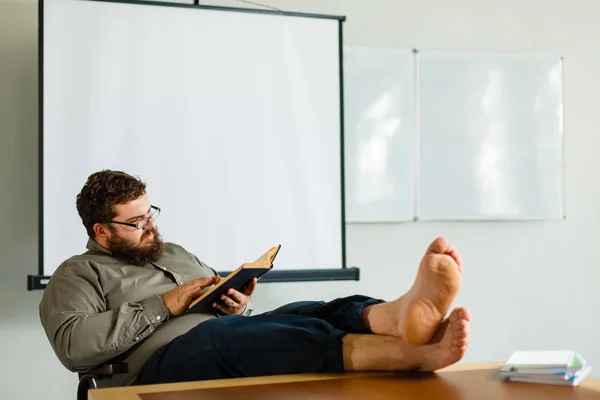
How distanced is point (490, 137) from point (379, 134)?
0.57m

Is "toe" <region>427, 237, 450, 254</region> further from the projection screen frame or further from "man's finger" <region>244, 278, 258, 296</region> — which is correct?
the projection screen frame

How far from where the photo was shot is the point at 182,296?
2363mm

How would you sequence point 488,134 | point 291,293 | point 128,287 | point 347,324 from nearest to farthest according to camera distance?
point 347,324 → point 128,287 → point 291,293 → point 488,134

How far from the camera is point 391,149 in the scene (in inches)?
147

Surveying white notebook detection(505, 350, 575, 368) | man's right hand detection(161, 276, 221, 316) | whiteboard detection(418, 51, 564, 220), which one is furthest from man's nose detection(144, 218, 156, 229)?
whiteboard detection(418, 51, 564, 220)

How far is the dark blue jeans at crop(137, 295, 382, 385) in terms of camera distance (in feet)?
6.73

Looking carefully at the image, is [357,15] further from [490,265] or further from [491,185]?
[490,265]

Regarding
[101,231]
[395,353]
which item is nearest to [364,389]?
[395,353]

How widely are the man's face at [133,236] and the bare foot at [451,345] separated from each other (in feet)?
3.35

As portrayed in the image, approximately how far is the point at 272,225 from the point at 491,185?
1194mm

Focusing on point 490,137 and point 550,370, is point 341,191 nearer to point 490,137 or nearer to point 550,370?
point 490,137

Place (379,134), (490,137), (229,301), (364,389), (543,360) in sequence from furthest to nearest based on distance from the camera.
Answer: (490,137)
(379,134)
(229,301)
(543,360)
(364,389)

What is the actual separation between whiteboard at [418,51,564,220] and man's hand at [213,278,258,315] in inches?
58.6

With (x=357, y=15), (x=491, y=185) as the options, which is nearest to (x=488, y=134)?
(x=491, y=185)
